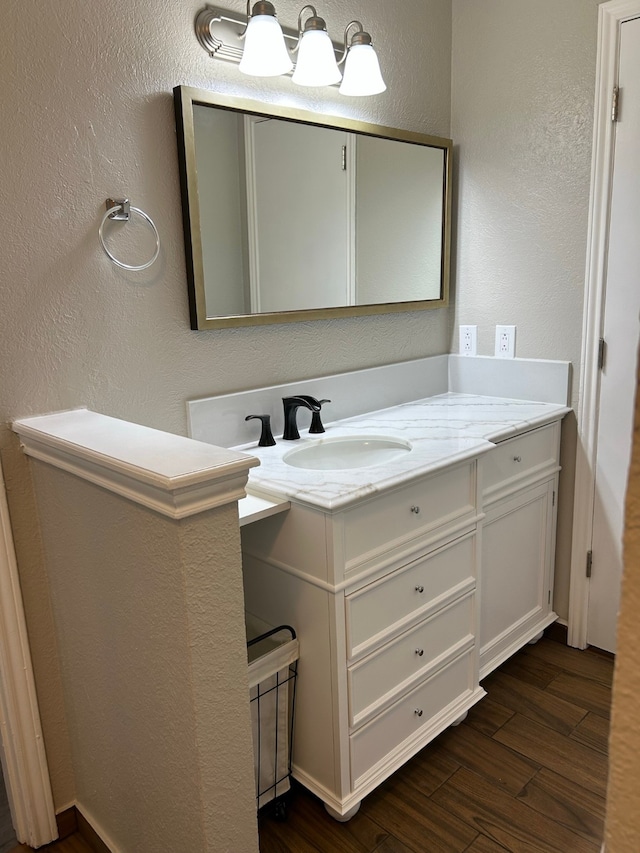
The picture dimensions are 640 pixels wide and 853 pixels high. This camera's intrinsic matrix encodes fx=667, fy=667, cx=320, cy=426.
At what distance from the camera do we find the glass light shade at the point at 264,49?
1.69m

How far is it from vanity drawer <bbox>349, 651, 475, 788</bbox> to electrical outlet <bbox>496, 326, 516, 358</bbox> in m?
1.10

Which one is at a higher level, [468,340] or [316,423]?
[468,340]

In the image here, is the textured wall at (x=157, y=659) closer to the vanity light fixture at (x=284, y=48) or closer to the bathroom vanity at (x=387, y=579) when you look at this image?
the bathroom vanity at (x=387, y=579)

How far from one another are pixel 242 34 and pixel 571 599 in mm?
2109

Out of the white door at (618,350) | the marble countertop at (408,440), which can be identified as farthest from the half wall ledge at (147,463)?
the white door at (618,350)

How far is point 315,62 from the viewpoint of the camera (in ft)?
6.05

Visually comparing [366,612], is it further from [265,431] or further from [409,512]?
[265,431]

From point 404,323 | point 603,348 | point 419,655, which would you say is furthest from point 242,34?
point 419,655

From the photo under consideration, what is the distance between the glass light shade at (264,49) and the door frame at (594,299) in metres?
1.02

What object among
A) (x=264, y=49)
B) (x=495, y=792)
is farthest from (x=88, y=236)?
(x=495, y=792)

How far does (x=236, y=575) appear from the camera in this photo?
115 centimetres

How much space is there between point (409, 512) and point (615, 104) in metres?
1.42

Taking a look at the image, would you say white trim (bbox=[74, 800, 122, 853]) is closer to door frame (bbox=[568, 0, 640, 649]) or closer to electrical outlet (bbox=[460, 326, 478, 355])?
door frame (bbox=[568, 0, 640, 649])

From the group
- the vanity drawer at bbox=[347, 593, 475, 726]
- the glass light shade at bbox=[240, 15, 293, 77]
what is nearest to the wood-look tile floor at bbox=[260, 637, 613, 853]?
the vanity drawer at bbox=[347, 593, 475, 726]
